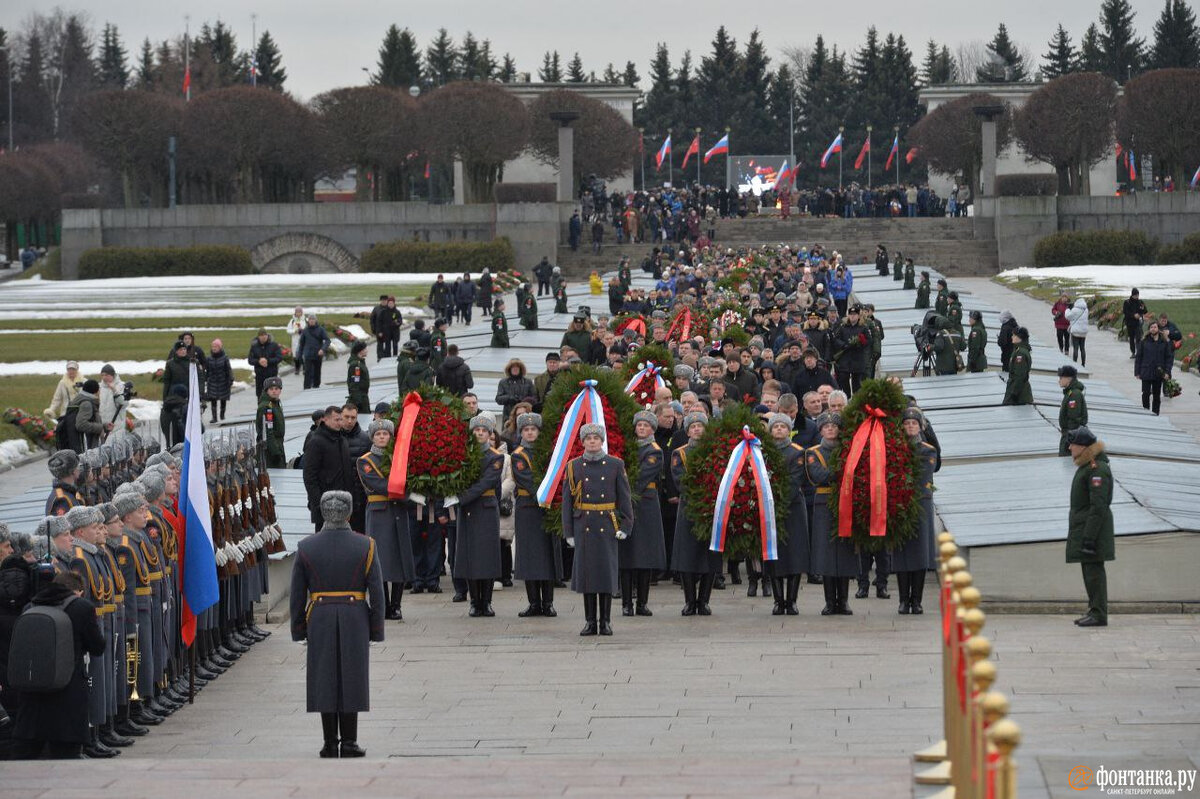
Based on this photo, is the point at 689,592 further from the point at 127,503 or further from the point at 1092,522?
the point at 127,503

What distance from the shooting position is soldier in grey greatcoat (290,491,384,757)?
10.2 meters

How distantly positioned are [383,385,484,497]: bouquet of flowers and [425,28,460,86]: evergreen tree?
110089 mm

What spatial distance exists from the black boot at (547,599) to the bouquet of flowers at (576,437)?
1.48 ft

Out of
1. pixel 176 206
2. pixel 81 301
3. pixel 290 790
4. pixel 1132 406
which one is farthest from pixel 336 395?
pixel 176 206

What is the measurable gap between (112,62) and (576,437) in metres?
123

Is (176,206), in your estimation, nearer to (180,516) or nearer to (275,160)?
(275,160)

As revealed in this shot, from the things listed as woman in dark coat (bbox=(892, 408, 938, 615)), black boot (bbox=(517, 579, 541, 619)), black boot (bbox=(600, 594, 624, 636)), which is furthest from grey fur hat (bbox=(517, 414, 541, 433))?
woman in dark coat (bbox=(892, 408, 938, 615))

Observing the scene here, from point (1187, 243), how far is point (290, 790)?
58831 mm

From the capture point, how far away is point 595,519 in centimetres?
1383

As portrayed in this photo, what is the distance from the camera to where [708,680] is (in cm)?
1195

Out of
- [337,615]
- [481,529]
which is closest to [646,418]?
[481,529]

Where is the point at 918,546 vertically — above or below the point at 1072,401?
below

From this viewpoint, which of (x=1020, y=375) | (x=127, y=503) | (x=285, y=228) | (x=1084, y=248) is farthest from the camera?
(x=285, y=228)

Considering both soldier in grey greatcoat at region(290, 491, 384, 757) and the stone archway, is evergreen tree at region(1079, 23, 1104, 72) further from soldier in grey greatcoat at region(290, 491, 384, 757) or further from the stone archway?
soldier in grey greatcoat at region(290, 491, 384, 757)
